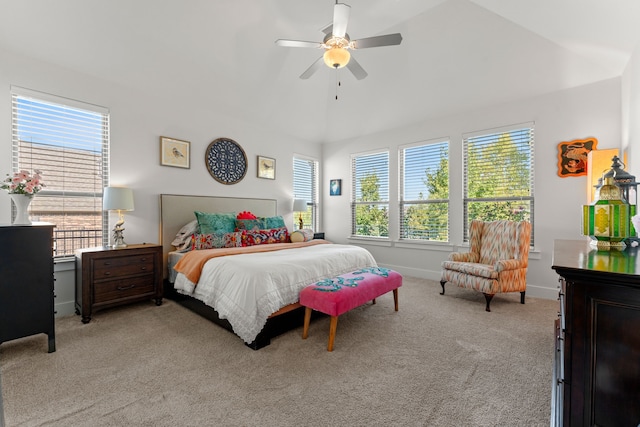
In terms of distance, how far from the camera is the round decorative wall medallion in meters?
4.49

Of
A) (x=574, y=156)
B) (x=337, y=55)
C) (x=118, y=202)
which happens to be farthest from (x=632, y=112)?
(x=118, y=202)

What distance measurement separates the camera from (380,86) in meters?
4.61

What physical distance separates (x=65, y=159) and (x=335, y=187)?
435 centimetres

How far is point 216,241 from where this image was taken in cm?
371

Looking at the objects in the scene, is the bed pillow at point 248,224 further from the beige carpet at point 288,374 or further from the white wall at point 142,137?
the beige carpet at point 288,374

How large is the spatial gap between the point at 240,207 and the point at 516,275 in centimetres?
407

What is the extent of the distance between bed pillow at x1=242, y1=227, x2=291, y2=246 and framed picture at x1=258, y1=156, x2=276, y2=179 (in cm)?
125

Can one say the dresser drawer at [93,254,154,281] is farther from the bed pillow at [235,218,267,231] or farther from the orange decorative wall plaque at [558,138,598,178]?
the orange decorative wall plaque at [558,138,598,178]

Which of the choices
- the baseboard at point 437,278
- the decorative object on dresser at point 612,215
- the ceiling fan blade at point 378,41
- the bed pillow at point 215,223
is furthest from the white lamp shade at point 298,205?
the decorative object on dresser at point 612,215

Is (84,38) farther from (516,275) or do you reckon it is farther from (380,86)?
(516,275)

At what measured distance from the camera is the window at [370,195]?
548 centimetres

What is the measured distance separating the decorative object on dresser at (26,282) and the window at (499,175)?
5039 mm

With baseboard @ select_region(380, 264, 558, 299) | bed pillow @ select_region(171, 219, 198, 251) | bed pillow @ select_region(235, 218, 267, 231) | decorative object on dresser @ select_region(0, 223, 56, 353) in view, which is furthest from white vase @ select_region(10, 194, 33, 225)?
baseboard @ select_region(380, 264, 558, 299)

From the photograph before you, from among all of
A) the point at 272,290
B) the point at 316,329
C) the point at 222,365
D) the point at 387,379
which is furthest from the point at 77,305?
the point at 387,379
